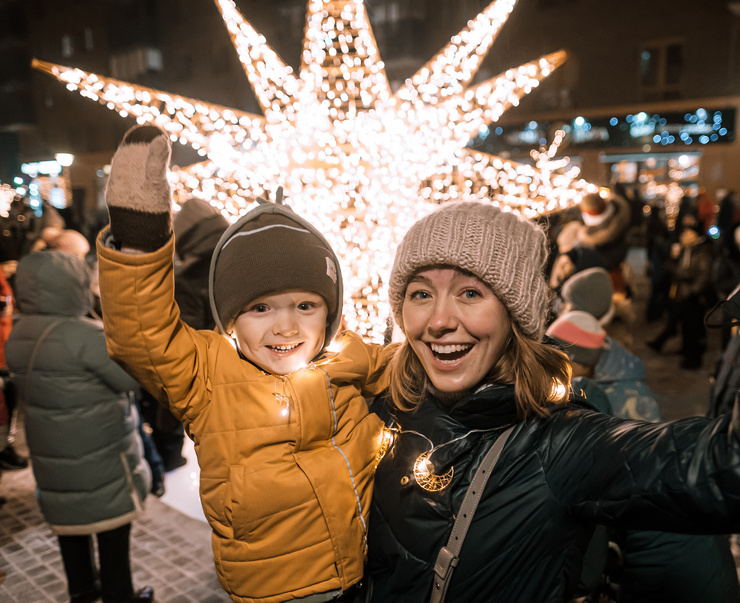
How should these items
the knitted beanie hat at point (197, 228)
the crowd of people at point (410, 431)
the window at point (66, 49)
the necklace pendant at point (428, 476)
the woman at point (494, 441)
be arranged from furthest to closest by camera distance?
the window at point (66, 49)
the knitted beanie hat at point (197, 228)
the necklace pendant at point (428, 476)
the crowd of people at point (410, 431)
the woman at point (494, 441)

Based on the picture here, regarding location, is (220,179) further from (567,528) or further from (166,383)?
(567,528)

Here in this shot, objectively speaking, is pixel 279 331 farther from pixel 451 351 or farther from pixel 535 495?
pixel 535 495

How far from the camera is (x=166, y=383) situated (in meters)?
1.51

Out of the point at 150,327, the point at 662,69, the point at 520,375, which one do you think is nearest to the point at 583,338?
the point at 520,375

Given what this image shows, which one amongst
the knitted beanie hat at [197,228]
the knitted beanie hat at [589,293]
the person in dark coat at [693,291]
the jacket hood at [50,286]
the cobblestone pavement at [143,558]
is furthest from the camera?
the person in dark coat at [693,291]

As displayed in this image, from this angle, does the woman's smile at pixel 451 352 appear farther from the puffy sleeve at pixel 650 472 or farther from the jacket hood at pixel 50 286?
the jacket hood at pixel 50 286

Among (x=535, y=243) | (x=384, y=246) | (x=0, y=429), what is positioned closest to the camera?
(x=535, y=243)

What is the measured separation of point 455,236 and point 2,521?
15.5ft

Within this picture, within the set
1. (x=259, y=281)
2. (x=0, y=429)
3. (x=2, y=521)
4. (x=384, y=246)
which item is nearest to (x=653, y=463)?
(x=259, y=281)

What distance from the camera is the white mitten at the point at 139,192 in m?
1.33

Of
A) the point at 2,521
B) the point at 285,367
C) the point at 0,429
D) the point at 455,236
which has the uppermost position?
the point at 455,236

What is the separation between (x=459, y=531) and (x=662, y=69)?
2846 cm

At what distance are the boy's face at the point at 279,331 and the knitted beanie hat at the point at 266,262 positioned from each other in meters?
0.04

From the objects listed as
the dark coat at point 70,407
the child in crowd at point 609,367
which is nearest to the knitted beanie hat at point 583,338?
the child in crowd at point 609,367
